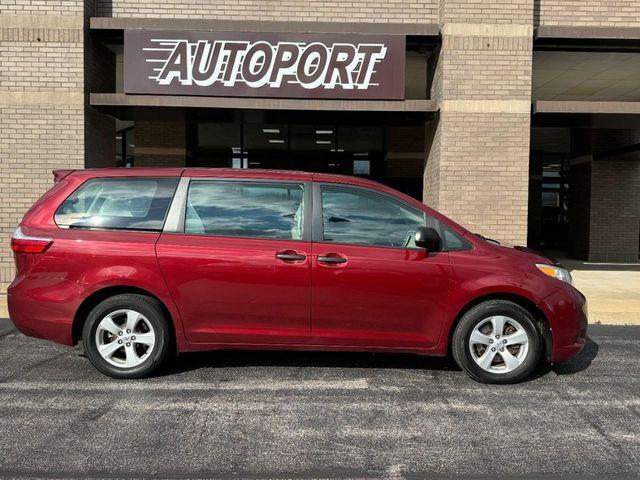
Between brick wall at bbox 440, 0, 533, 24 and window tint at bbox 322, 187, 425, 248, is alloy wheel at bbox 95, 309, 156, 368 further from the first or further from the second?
brick wall at bbox 440, 0, 533, 24

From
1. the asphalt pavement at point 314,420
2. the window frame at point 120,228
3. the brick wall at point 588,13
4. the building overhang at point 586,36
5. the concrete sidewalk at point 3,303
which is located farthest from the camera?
the brick wall at point 588,13

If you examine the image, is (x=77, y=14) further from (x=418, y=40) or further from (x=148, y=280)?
(x=148, y=280)

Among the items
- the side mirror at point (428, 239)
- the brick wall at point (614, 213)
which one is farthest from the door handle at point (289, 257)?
the brick wall at point (614, 213)

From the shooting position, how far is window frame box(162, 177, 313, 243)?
4500 mm

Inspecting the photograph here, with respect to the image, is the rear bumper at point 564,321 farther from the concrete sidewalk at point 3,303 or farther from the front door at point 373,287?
the concrete sidewalk at point 3,303

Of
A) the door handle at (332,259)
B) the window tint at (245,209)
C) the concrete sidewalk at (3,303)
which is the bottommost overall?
the concrete sidewalk at (3,303)

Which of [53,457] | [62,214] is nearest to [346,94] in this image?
[62,214]

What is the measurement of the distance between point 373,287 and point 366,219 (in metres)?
0.60

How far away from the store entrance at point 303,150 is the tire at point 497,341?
376 inches

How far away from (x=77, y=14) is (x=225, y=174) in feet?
19.0

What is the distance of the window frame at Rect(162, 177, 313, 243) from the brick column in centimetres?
473

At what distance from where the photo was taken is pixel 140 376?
452 cm

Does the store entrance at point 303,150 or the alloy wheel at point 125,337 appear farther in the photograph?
the store entrance at point 303,150

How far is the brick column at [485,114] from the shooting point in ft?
28.6
